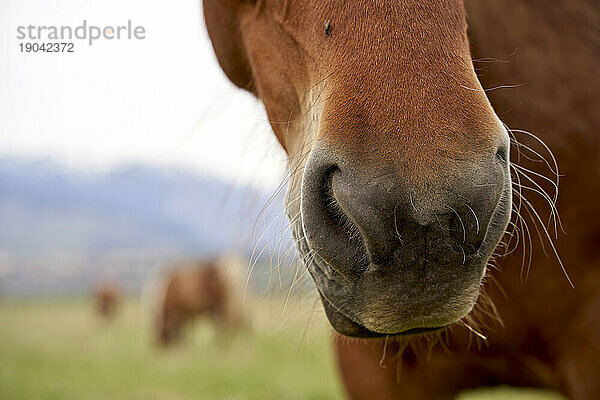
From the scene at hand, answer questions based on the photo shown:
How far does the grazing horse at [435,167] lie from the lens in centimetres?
81

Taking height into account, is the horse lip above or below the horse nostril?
below

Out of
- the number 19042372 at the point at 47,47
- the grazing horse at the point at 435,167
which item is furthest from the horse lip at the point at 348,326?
the number 19042372 at the point at 47,47

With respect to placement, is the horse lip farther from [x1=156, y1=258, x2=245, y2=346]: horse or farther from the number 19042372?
[x1=156, y1=258, x2=245, y2=346]: horse

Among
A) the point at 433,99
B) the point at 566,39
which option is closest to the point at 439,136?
the point at 433,99

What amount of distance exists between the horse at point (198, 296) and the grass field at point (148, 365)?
255 mm

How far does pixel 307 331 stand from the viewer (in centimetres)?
147

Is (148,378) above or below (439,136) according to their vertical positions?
below

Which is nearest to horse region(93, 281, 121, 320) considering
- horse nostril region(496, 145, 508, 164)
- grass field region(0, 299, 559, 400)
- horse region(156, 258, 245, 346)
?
horse region(156, 258, 245, 346)

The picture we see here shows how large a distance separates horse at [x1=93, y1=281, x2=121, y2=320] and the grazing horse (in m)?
8.42

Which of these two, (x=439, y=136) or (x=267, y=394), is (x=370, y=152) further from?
(x=267, y=394)

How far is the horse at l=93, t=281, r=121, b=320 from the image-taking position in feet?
31.7

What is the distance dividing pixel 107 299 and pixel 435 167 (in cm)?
1024

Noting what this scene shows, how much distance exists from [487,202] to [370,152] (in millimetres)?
170

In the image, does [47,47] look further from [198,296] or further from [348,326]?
[198,296]
